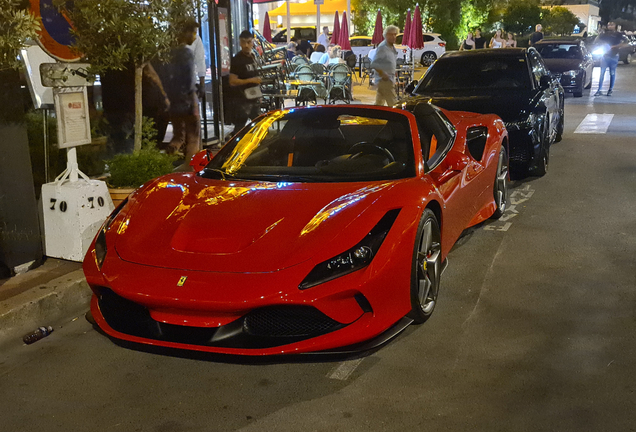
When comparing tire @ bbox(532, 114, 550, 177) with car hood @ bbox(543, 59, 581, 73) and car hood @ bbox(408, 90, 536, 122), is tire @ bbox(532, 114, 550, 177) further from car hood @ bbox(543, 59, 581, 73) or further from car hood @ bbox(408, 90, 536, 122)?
car hood @ bbox(543, 59, 581, 73)

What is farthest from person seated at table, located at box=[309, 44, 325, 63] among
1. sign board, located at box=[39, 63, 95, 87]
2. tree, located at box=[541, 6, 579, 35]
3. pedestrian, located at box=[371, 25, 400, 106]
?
tree, located at box=[541, 6, 579, 35]

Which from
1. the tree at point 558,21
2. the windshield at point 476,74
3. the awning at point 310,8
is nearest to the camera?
the windshield at point 476,74

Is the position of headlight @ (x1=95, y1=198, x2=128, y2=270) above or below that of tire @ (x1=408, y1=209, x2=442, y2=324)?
above

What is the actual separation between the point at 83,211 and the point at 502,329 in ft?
10.6

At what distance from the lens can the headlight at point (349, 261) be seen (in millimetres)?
3545

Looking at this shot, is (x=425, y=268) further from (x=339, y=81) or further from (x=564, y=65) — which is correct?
(x=564, y=65)

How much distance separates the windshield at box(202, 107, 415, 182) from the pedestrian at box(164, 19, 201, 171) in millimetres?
4625

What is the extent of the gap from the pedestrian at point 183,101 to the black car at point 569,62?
12676 mm

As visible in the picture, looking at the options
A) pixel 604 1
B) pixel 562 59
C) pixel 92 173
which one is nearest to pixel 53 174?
pixel 92 173

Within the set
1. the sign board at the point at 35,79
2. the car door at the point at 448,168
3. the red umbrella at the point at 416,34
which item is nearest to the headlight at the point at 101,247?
the car door at the point at 448,168

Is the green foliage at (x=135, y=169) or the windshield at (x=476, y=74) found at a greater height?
the windshield at (x=476, y=74)

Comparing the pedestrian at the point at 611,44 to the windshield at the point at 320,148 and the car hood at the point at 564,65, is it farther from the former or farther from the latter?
the windshield at the point at 320,148

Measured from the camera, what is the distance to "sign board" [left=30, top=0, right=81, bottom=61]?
564cm

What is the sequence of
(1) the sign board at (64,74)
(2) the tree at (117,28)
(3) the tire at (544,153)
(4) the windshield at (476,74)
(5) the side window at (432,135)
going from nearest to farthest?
(5) the side window at (432,135)
(1) the sign board at (64,74)
(2) the tree at (117,28)
(3) the tire at (544,153)
(4) the windshield at (476,74)
